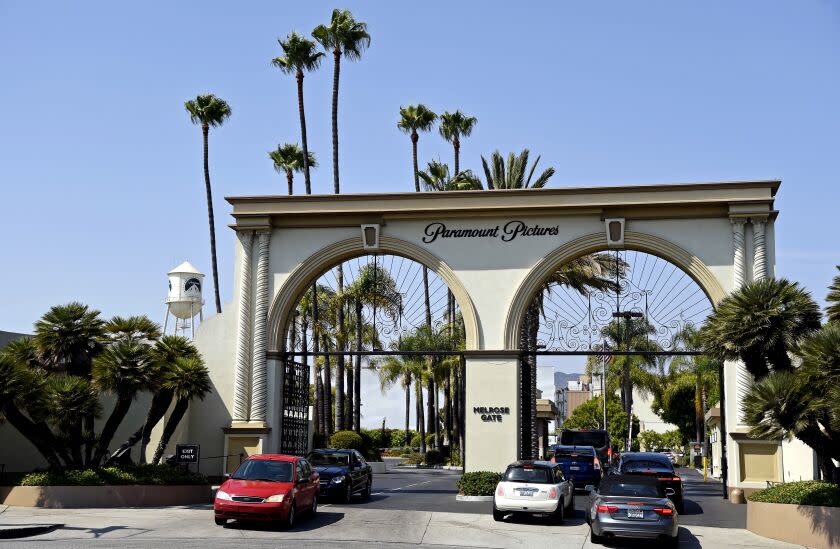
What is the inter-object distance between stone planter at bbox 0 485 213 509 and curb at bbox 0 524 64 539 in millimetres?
4247

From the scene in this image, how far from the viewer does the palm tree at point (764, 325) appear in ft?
64.7

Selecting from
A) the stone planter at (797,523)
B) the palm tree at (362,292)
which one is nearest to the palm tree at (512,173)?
the palm tree at (362,292)

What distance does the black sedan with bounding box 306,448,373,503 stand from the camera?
25188 millimetres

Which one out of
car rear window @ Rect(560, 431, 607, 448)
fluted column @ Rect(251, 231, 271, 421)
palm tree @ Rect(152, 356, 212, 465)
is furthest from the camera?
car rear window @ Rect(560, 431, 607, 448)

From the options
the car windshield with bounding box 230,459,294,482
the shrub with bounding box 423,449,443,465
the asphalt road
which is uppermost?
the car windshield with bounding box 230,459,294,482

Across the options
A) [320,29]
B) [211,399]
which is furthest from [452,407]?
[211,399]

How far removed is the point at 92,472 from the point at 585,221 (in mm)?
15326

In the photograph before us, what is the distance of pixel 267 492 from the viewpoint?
19.3 metres

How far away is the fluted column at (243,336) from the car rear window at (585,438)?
16.8 m

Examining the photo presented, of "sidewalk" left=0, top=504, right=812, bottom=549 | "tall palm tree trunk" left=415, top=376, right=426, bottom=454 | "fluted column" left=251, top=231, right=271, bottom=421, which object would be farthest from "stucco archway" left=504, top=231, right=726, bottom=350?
"tall palm tree trunk" left=415, top=376, right=426, bottom=454

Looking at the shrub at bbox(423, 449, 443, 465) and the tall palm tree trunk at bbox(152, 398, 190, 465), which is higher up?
the tall palm tree trunk at bbox(152, 398, 190, 465)

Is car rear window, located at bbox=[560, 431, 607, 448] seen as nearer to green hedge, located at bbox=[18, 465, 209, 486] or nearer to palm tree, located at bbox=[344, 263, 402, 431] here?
palm tree, located at bbox=[344, 263, 402, 431]

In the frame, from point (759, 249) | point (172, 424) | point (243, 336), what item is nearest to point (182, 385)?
point (172, 424)

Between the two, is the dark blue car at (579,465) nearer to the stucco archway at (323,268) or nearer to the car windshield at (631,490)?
the stucco archway at (323,268)
